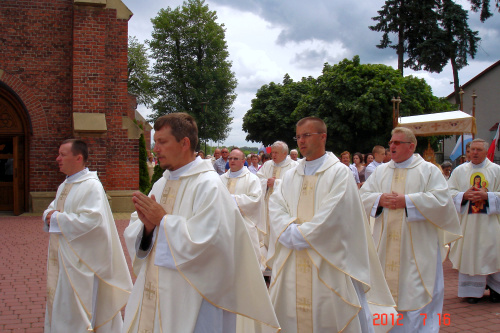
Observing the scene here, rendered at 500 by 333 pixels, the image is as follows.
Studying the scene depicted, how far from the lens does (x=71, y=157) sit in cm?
480

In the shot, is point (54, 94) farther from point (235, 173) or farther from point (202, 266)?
point (202, 266)

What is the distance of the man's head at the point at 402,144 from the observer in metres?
5.37

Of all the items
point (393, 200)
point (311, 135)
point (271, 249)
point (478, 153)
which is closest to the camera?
point (311, 135)

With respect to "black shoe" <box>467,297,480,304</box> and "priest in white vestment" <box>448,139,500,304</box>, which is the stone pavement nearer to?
"black shoe" <box>467,297,480,304</box>

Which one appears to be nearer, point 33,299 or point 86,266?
point 86,266

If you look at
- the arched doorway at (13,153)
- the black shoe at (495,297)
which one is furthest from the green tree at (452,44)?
the black shoe at (495,297)

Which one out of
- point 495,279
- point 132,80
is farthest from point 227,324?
point 132,80

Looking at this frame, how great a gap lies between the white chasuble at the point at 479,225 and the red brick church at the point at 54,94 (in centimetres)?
998

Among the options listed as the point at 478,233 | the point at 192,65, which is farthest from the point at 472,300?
the point at 192,65

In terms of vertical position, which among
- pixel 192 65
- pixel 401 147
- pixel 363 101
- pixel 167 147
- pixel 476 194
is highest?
pixel 192 65

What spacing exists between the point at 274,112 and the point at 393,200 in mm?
41619

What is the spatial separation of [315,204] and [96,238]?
7.07 ft

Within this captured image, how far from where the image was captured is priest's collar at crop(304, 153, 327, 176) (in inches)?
170

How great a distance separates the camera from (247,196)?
7746 millimetres
